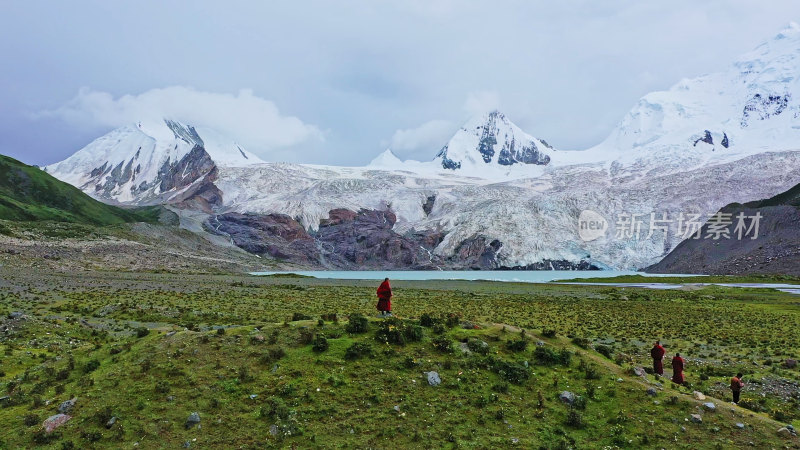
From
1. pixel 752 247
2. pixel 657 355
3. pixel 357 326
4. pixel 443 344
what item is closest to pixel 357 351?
pixel 357 326

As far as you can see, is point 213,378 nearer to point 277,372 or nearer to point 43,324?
point 277,372

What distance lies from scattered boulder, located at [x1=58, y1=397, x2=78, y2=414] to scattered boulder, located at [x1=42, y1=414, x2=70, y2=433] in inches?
10.9

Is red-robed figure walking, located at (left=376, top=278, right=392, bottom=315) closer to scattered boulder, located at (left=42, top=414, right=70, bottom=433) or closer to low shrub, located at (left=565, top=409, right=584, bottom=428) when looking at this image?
low shrub, located at (left=565, top=409, right=584, bottom=428)

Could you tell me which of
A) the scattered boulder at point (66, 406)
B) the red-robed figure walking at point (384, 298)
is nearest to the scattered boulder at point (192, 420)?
the scattered boulder at point (66, 406)

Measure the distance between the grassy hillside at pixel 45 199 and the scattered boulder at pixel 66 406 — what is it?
152 metres

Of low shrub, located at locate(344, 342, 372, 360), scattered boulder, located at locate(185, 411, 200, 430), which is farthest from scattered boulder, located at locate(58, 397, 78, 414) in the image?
low shrub, located at locate(344, 342, 372, 360)

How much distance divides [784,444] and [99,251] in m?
127

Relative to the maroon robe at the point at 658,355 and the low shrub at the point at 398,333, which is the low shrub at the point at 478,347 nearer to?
the low shrub at the point at 398,333

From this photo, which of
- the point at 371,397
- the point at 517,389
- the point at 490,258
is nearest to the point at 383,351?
the point at 371,397

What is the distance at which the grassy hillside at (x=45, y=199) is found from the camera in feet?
474

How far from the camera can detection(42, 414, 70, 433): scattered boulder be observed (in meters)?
13.1

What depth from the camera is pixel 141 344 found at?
1814cm

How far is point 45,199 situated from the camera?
536ft

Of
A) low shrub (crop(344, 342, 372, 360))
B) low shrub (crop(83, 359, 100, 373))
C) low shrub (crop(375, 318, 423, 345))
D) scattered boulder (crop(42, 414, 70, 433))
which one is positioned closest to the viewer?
scattered boulder (crop(42, 414, 70, 433))
